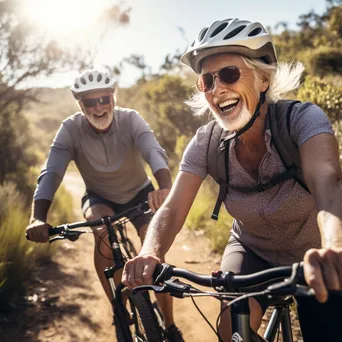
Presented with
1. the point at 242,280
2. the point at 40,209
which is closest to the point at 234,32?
the point at 242,280

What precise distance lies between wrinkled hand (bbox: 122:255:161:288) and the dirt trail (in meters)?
2.50

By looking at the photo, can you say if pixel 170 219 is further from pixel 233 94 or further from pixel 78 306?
pixel 78 306

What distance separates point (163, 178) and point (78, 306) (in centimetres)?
240

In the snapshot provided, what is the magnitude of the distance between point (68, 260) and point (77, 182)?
993 cm

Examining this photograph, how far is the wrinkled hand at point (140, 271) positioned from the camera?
1868mm

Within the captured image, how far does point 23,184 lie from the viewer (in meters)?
9.96

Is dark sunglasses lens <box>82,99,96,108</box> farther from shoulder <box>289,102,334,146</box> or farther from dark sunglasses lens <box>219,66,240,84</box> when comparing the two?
shoulder <box>289,102,334,146</box>

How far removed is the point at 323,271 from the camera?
1282 millimetres

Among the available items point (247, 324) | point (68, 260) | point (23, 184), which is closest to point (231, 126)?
point (247, 324)

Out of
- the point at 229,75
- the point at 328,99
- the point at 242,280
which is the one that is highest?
the point at 328,99

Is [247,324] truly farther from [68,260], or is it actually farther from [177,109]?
[177,109]

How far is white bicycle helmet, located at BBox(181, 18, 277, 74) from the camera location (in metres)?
2.34

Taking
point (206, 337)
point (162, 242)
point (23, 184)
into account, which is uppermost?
point (23, 184)

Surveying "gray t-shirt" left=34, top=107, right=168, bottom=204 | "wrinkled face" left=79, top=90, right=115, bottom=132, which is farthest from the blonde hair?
"wrinkled face" left=79, top=90, right=115, bottom=132
